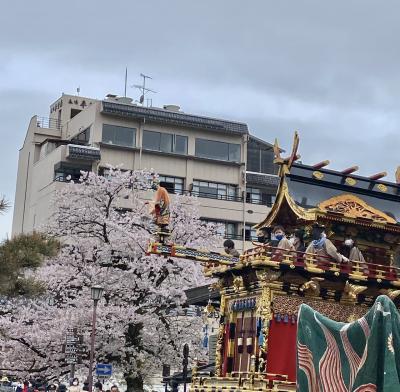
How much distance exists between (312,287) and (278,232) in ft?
9.61

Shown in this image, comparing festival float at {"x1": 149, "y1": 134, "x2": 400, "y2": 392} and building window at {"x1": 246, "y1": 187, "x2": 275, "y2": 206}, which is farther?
building window at {"x1": 246, "y1": 187, "x2": 275, "y2": 206}

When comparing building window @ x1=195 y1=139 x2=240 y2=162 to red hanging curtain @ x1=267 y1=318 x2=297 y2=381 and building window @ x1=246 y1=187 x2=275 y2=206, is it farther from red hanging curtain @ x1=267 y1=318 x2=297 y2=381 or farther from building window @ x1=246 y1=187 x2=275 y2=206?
red hanging curtain @ x1=267 y1=318 x2=297 y2=381

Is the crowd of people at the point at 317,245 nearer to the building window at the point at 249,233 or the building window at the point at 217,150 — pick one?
the building window at the point at 249,233

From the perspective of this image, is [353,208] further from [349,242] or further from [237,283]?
[237,283]

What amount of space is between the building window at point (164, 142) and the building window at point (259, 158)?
7.19 m

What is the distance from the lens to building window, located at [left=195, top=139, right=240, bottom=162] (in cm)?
7112

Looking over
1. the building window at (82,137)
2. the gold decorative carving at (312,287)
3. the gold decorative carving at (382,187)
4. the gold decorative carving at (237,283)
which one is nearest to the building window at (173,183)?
the building window at (82,137)

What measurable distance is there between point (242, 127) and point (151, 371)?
35033mm

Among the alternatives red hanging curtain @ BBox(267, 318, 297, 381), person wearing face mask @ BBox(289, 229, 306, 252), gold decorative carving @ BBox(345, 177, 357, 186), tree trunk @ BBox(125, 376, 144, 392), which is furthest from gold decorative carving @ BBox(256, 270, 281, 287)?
tree trunk @ BBox(125, 376, 144, 392)

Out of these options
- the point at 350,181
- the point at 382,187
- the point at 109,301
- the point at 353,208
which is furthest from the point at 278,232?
the point at 109,301

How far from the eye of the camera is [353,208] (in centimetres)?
3244

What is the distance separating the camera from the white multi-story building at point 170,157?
223ft

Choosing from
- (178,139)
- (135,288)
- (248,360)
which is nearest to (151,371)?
(135,288)

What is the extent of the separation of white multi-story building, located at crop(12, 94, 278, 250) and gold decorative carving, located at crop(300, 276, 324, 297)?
38.6m
